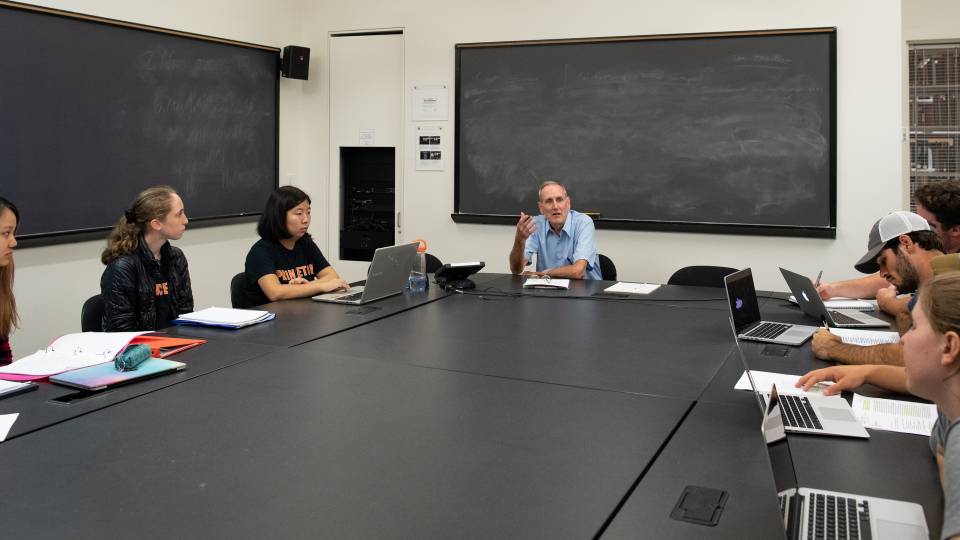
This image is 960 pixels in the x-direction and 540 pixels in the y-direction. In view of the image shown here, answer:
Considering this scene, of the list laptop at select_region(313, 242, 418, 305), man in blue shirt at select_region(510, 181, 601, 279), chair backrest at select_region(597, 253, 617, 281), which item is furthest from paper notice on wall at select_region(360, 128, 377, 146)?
laptop at select_region(313, 242, 418, 305)

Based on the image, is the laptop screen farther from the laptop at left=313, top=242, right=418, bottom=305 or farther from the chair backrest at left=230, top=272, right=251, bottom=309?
the chair backrest at left=230, top=272, right=251, bottom=309

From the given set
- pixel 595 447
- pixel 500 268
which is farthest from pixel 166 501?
pixel 500 268

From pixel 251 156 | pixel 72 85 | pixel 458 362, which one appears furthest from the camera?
pixel 251 156

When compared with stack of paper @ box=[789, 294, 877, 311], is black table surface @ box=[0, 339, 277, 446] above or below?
below

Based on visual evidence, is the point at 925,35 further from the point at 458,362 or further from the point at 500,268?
the point at 458,362

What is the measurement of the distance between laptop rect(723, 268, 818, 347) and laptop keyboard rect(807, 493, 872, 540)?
124cm

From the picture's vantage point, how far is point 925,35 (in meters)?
5.62

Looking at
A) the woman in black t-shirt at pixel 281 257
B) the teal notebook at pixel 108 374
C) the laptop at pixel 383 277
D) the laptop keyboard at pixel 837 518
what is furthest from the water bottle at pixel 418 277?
the laptop keyboard at pixel 837 518

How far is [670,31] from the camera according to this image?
493 centimetres

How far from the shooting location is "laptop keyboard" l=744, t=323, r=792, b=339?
2748 mm

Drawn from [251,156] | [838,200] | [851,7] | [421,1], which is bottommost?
[838,200]

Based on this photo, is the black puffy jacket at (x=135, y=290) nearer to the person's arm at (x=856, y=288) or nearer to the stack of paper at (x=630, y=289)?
the stack of paper at (x=630, y=289)

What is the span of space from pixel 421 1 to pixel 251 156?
5.48ft

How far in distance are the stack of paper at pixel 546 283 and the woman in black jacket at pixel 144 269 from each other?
1.66 meters
